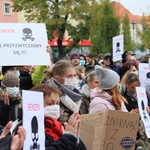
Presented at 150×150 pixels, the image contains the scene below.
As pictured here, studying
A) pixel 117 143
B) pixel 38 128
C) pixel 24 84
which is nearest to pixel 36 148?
pixel 38 128

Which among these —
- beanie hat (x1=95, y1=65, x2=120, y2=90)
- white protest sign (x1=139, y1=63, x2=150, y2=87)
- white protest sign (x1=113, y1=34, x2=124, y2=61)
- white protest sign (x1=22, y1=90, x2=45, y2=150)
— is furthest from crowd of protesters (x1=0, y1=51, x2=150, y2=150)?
white protest sign (x1=113, y1=34, x2=124, y2=61)

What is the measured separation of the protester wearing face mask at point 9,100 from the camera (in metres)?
4.95

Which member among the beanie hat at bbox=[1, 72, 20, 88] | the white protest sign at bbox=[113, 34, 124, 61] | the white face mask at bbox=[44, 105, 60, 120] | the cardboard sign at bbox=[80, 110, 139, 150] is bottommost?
the cardboard sign at bbox=[80, 110, 139, 150]

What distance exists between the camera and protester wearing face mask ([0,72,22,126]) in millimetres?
4945

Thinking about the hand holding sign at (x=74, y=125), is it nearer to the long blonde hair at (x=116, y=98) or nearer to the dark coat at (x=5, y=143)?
the dark coat at (x=5, y=143)

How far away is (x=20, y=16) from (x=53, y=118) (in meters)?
51.0

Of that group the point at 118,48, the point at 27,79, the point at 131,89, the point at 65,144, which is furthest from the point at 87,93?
the point at 118,48

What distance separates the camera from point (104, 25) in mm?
27656

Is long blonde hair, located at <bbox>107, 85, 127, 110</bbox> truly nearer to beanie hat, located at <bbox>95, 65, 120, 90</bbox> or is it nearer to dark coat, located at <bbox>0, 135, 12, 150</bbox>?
beanie hat, located at <bbox>95, 65, 120, 90</bbox>

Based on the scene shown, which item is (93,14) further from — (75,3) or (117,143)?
(117,143)

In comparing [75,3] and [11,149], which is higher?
[75,3]

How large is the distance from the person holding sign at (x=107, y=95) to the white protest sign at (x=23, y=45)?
1064 millimetres

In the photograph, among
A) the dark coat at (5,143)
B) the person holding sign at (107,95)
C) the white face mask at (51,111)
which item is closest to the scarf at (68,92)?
the person holding sign at (107,95)

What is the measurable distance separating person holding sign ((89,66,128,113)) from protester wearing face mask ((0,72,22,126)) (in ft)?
2.69
